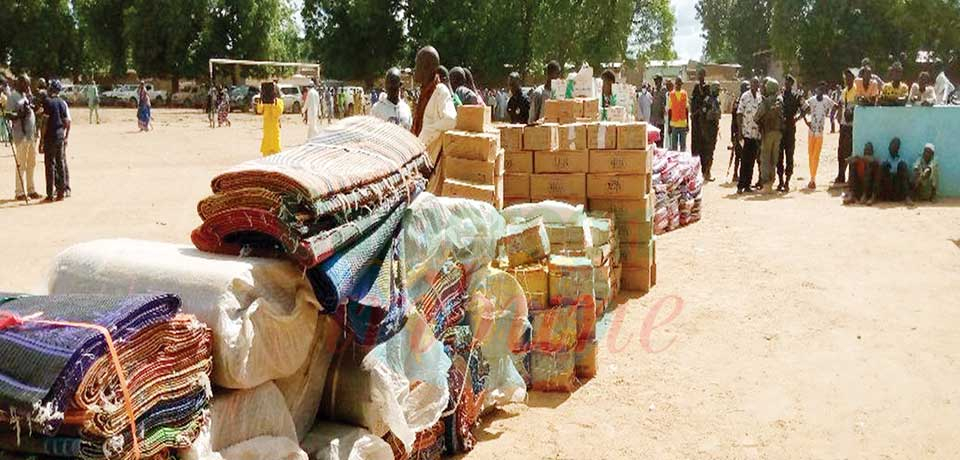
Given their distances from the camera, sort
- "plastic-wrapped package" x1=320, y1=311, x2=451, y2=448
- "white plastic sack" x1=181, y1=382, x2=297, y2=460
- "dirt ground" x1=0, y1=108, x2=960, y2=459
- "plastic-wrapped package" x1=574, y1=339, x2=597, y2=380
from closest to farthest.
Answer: "white plastic sack" x1=181, y1=382, x2=297, y2=460 < "plastic-wrapped package" x1=320, y1=311, x2=451, y2=448 < "dirt ground" x1=0, y1=108, x2=960, y2=459 < "plastic-wrapped package" x1=574, y1=339, x2=597, y2=380

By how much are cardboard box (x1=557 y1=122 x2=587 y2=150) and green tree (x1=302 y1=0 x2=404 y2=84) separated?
37388 millimetres

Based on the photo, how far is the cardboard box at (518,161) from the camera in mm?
7707

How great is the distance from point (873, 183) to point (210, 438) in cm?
1198

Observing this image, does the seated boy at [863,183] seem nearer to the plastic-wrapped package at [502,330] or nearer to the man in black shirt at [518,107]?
the man in black shirt at [518,107]

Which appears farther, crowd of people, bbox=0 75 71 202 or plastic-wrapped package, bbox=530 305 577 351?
crowd of people, bbox=0 75 71 202

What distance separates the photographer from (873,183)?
12.8 metres

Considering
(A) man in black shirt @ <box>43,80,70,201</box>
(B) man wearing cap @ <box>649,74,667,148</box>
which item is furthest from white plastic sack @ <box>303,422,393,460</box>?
(B) man wearing cap @ <box>649,74,667,148</box>

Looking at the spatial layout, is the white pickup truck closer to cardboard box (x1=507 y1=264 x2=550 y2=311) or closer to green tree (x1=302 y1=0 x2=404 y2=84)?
A: green tree (x1=302 y1=0 x2=404 y2=84)

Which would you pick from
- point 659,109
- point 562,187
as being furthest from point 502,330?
point 659,109

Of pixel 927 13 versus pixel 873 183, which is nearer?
pixel 873 183

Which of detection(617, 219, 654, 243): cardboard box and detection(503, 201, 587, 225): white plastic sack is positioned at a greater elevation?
detection(503, 201, 587, 225): white plastic sack

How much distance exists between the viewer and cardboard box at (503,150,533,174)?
7.71 m

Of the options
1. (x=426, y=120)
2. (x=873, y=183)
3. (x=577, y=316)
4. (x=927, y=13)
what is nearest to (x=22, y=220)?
(x=426, y=120)

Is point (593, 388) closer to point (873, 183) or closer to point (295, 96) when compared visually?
point (873, 183)
